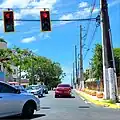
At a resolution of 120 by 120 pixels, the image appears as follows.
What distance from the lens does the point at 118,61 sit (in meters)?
69.1

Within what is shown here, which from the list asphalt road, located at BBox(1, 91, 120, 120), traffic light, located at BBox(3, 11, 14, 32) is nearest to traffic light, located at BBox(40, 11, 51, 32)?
traffic light, located at BBox(3, 11, 14, 32)

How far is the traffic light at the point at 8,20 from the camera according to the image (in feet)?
76.1

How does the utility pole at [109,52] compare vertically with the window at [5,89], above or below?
above

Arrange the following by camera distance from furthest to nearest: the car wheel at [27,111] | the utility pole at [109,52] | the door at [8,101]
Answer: the utility pole at [109,52], the car wheel at [27,111], the door at [8,101]

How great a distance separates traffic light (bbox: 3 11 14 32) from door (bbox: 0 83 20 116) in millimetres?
8119

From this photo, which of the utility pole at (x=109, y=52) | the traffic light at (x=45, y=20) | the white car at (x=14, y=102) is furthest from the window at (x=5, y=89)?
the utility pole at (x=109, y=52)

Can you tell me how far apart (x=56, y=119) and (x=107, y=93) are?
15.2 metres

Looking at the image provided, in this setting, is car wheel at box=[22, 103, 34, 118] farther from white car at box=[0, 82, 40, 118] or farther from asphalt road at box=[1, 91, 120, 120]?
asphalt road at box=[1, 91, 120, 120]

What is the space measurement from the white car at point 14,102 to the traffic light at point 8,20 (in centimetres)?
737

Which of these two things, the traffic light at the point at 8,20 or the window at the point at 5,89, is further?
the traffic light at the point at 8,20

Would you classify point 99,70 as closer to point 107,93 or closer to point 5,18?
point 107,93

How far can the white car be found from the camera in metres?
15.3

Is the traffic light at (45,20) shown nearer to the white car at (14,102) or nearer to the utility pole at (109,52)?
the utility pole at (109,52)

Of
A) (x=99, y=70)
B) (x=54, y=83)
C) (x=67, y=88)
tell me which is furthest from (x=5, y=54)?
(x=54, y=83)
